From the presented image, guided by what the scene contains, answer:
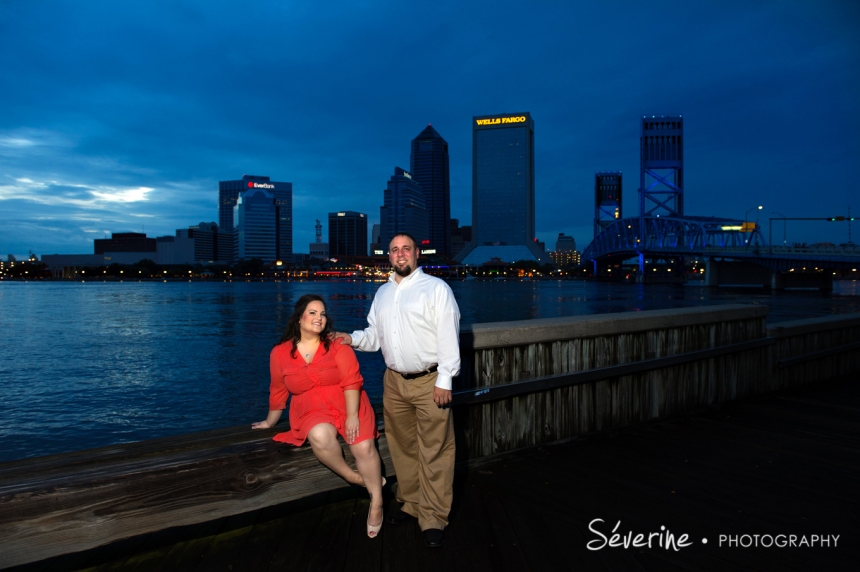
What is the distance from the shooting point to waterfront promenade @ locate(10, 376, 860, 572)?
123 inches

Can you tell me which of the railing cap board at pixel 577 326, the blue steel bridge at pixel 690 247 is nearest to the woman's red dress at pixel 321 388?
the railing cap board at pixel 577 326

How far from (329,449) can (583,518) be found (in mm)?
1688

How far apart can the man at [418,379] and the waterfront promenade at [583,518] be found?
23cm

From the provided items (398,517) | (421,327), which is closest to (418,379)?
(421,327)

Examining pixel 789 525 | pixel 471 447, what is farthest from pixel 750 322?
pixel 471 447

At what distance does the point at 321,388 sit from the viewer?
11.6ft

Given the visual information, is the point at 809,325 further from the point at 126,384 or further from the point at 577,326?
the point at 126,384

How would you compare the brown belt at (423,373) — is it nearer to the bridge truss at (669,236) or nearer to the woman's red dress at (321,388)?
the woman's red dress at (321,388)

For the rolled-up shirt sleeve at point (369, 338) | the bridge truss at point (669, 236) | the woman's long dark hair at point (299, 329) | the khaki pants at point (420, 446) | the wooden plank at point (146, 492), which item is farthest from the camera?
the bridge truss at point (669, 236)

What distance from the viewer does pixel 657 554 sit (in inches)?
126

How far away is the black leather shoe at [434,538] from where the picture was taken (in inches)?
130

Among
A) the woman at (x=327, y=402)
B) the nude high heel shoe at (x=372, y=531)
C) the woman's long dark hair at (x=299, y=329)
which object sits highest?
the woman's long dark hair at (x=299, y=329)

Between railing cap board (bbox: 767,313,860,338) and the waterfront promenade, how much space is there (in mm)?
2047

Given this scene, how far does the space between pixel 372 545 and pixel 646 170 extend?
16535 cm
